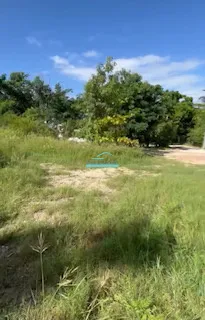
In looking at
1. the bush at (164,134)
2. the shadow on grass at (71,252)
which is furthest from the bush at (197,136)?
the shadow on grass at (71,252)

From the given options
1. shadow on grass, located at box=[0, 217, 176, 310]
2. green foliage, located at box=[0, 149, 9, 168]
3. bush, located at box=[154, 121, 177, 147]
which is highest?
bush, located at box=[154, 121, 177, 147]

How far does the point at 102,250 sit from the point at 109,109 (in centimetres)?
796

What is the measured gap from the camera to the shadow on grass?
1.73 m

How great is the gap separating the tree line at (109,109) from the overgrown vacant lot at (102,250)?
544 centimetres

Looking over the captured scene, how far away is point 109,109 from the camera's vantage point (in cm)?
959

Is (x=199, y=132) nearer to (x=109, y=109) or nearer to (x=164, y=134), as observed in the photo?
(x=164, y=134)

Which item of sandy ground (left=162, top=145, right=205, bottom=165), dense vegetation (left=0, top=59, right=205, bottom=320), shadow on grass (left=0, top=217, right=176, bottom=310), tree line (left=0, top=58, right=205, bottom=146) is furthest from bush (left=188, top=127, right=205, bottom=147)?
shadow on grass (left=0, top=217, right=176, bottom=310)

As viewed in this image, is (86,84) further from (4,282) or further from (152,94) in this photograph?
(4,282)

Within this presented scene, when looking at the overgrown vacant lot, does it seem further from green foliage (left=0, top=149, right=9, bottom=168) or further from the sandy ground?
the sandy ground

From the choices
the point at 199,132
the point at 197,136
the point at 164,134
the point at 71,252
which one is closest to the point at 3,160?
the point at 71,252

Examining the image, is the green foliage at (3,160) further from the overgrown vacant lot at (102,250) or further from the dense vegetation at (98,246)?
the overgrown vacant lot at (102,250)

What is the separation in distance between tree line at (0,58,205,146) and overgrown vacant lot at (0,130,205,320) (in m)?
5.44

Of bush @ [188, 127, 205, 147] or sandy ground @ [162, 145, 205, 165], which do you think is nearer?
sandy ground @ [162, 145, 205, 165]

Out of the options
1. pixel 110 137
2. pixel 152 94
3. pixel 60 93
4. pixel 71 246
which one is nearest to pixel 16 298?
pixel 71 246
